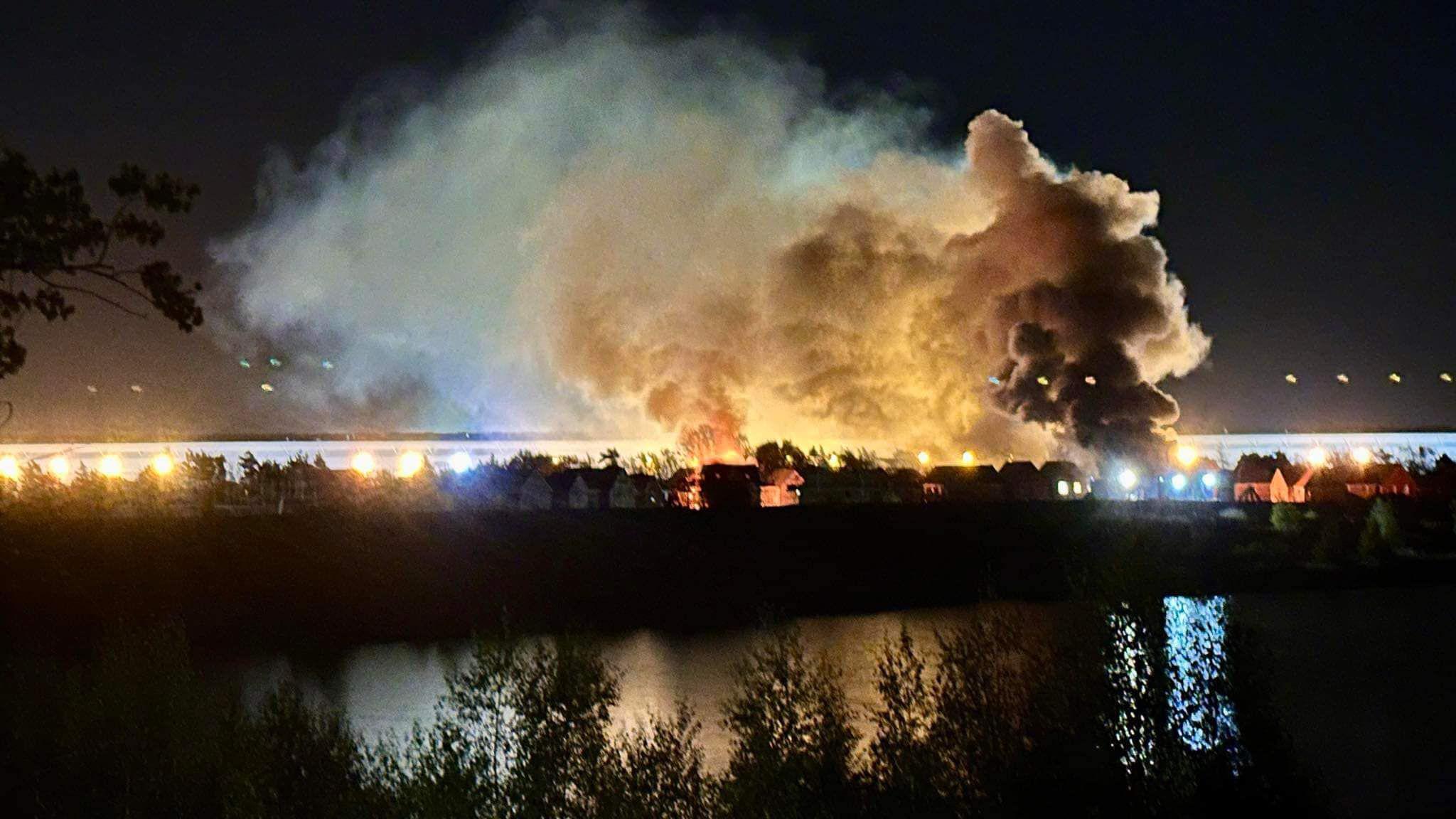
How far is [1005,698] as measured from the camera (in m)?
23.4

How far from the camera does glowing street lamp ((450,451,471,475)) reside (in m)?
72.2

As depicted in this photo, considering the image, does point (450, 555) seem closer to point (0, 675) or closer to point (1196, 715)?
point (0, 675)

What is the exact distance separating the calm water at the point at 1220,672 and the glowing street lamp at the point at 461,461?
26.4 meters

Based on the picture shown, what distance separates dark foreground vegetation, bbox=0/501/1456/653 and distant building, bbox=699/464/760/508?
5.18 meters

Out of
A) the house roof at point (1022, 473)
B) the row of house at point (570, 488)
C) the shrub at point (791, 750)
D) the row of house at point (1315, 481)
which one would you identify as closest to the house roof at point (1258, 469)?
the row of house at point (1315, 481)

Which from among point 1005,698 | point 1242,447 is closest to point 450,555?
point 1005,698

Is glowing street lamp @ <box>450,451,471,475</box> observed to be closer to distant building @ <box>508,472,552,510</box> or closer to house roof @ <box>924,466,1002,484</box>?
distant building @ <box>508,472,552,510</box>

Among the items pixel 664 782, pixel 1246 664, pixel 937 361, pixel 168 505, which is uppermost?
pixel 937 361

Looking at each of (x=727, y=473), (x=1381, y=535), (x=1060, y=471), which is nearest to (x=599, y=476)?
(x=727, y=473)

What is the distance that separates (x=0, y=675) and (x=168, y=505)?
71.7ft

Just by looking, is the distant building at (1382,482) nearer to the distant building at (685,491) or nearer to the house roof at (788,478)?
the house roof at (788,478)

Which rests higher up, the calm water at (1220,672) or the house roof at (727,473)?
the house roof at (727,473)

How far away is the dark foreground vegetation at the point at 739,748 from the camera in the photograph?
19.5 metres

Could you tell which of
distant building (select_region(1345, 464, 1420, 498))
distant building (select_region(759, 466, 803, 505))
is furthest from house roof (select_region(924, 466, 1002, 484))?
distant building (select_region(1345, 464, 1420, 498))
